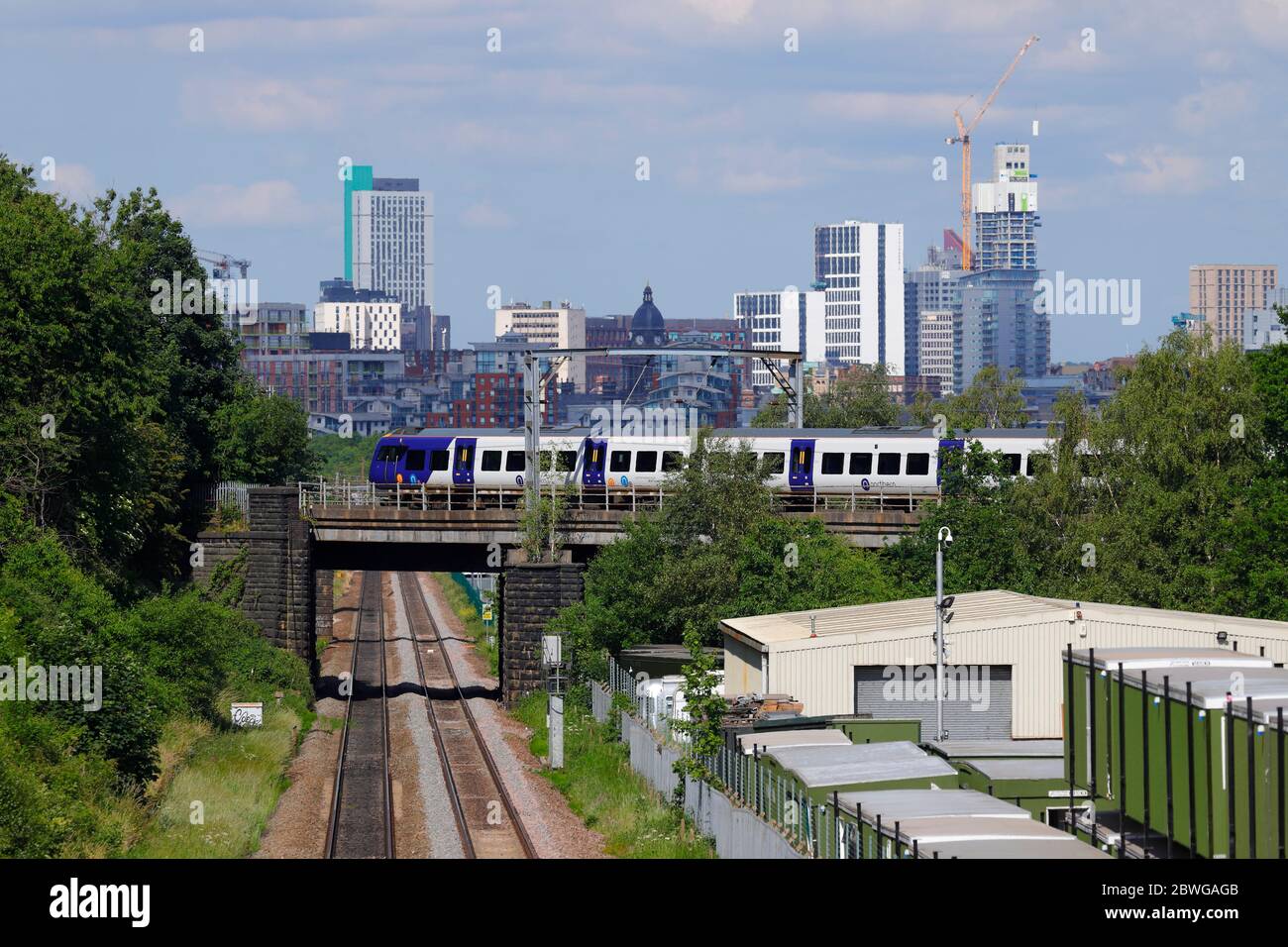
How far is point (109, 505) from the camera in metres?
41.6

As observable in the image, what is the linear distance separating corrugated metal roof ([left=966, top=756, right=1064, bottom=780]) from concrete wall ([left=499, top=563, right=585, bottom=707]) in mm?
23506

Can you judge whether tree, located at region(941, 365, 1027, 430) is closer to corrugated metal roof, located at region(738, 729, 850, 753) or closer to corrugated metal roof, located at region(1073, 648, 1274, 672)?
corrugated metal roof, located at region(738, 729, 850, 753)

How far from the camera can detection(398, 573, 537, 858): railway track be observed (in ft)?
87.6

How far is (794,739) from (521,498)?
28.0 meters

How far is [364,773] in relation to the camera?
34562 millimetres

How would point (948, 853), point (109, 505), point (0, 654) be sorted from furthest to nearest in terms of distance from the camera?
point (109, 505) → point (0, 654) → point (948, 853)

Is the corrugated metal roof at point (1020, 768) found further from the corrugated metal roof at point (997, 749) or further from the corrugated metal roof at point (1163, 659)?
the corrugated metal roof at point (1163, 659)

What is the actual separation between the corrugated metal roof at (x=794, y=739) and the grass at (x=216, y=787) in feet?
26.7

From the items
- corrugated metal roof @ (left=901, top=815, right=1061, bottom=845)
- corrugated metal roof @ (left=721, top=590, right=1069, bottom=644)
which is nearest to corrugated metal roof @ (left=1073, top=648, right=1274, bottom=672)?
corrugated metal roof @ (left=901, top=815, right=1061, bottom=845)

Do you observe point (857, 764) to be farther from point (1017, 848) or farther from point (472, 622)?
point (472, 622)
